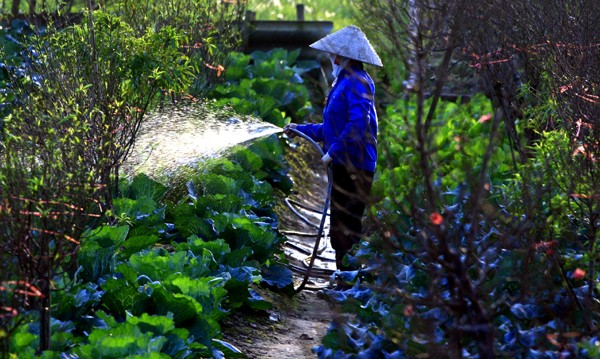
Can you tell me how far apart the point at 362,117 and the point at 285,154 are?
4.45 metres

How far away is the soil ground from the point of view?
6680 millimetres

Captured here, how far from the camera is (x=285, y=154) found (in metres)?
12.0

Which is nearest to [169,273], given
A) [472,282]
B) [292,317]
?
[292,317]

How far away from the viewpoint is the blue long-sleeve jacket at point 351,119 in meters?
7.62

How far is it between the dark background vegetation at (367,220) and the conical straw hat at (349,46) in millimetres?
436

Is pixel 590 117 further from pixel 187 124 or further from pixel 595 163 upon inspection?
pixel 187 124

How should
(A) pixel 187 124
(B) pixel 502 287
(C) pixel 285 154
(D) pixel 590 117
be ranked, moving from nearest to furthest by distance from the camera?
(B) pixel 502 287, (D) pixel 590 117, (A) pixel 187 124, (C) pixel 285 154

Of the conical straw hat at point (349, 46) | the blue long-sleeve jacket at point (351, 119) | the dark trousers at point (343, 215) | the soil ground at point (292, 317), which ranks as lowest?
the soil ground at point (292, 317)

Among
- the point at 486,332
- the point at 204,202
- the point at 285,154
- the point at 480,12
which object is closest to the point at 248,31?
the point at 285,154

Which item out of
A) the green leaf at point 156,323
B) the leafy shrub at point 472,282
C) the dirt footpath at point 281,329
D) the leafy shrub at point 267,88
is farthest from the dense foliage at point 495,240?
the leafy shrub at point 267,88

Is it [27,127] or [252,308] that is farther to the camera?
[252,308]

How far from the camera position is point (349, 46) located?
25.5 ft

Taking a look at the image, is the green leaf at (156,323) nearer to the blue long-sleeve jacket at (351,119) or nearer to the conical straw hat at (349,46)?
the blue long-sleeve jacket at (351,119)

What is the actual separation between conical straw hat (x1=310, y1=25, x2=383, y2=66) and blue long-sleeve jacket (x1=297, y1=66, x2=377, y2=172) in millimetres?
121
